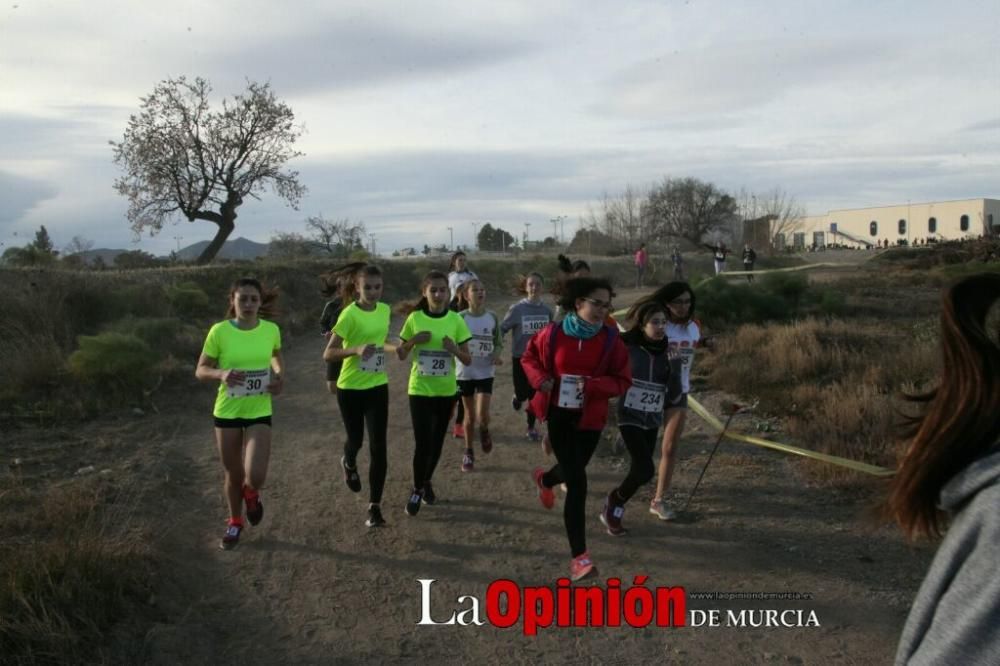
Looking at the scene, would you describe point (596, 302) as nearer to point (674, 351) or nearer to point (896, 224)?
point (674, 351)

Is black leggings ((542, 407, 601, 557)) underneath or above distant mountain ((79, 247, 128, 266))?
underneath

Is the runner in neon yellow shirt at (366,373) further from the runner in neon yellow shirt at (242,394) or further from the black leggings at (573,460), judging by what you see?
the black leggings at (573,460)

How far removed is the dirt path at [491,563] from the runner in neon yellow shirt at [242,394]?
49 centimetres

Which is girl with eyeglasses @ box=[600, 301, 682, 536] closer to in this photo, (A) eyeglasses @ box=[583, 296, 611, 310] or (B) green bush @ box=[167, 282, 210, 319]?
(A) eyeglasses @ box=[583, 296, 611, 310]

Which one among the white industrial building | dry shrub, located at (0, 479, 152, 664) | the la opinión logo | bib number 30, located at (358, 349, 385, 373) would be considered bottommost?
the la opinión logo

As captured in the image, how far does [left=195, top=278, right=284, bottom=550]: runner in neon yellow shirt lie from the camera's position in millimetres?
5363

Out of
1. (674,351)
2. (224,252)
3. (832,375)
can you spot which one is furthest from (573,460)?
(224,252)

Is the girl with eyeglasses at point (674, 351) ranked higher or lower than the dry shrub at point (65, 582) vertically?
higher

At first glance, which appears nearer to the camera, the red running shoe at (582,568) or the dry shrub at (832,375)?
the red running shoe at (582,568)

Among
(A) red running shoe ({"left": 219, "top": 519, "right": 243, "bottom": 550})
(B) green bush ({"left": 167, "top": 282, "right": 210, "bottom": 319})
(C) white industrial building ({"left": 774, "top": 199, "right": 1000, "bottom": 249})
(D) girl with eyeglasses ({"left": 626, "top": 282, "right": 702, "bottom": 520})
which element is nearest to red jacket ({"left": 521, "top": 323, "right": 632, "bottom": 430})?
(D) girl with eyeglasses ({"left": 626, "top": 282, "right": 702, "bottom": 520})

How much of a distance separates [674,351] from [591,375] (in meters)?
1.16

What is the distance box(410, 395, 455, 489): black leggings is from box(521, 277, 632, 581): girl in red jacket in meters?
1.29

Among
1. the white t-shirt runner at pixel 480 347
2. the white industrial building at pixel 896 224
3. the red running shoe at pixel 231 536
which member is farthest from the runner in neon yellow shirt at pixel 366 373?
the white industrial building at pixel 896 224

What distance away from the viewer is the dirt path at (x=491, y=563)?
4.21 m
